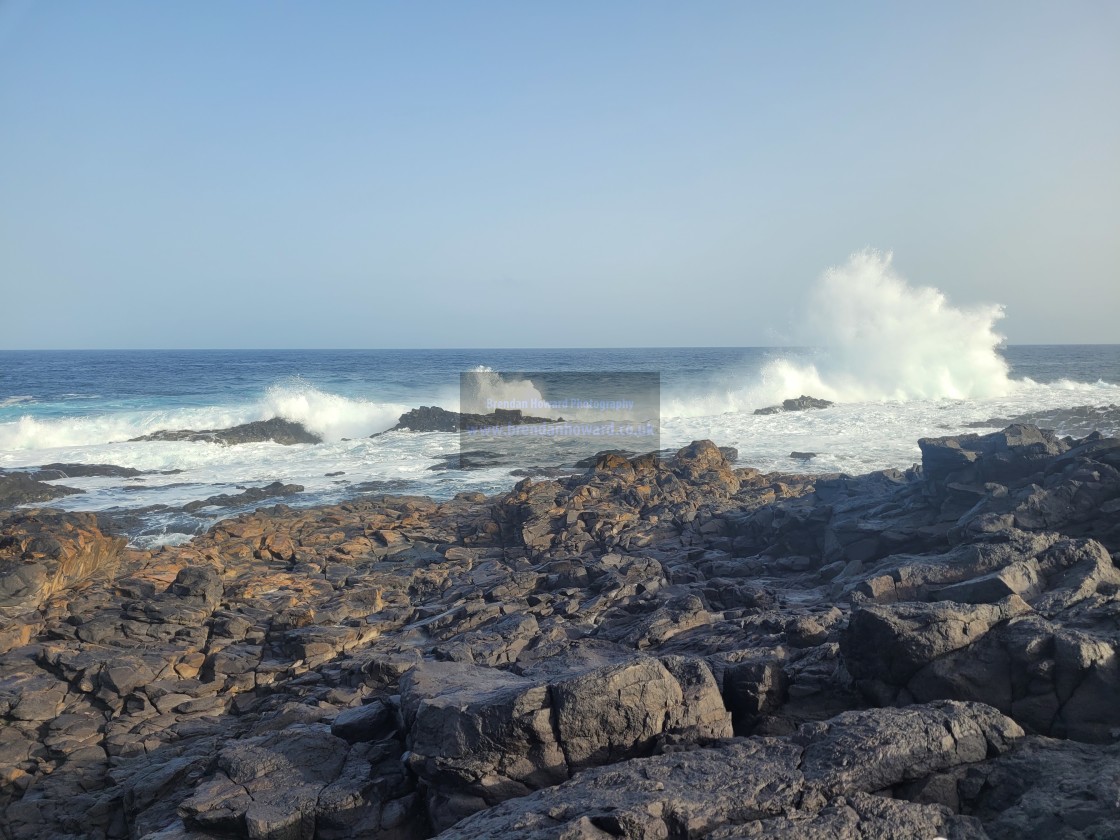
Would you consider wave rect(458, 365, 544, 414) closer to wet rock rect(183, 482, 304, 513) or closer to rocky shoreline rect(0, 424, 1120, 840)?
wet rock rect(183, 482, 304, 513)

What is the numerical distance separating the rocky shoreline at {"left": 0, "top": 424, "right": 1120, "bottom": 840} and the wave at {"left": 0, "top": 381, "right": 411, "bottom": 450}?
66.5ft

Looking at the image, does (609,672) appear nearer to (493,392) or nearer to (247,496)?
(247,496)

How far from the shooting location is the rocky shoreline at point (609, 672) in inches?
165

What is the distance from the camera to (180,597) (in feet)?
33.9

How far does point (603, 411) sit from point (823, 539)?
27934mm

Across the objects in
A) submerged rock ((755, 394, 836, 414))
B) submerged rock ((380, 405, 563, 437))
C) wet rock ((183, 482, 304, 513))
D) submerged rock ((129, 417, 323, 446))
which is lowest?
wet rock ((183, 482, 304, 513))

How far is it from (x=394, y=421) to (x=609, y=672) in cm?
3059

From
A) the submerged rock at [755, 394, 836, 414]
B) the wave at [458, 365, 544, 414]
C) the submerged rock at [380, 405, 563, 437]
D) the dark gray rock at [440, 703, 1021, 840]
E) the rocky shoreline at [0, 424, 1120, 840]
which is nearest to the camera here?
the dark gray rock at [440, 703, 1021, 840]

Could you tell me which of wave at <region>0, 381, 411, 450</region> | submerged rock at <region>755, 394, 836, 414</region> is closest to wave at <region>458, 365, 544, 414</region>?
wave at <region>0, 381, 411, 450</region>

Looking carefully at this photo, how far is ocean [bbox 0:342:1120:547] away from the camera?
20.0 meters

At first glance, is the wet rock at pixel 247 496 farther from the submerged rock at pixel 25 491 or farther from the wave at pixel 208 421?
the wave at pixel 208 421

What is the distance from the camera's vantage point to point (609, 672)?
16.8 feet

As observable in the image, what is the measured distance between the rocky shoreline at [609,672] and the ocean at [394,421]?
5.47 metres

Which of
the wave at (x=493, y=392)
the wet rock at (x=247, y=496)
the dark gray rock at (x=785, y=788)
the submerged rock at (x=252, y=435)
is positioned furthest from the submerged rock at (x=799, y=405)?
the dark gray rock at (x=785, y=788)
